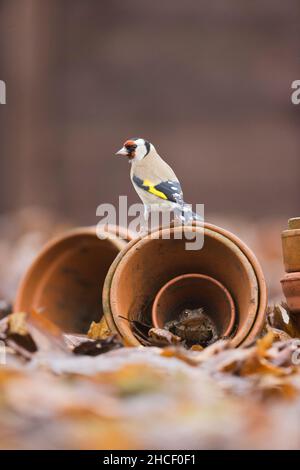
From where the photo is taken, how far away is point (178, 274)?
124 inches

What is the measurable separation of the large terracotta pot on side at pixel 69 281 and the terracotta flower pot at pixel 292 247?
98cm

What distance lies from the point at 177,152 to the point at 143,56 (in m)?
0.96

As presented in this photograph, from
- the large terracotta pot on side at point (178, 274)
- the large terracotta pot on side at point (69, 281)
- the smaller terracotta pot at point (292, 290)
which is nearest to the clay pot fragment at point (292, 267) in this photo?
the smaller terracotta pot at point (292, 290)

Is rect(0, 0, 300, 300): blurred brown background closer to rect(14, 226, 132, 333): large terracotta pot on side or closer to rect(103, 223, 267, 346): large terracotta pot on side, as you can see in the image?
rect(14, 226, 132, 333): large terracotta pot on side

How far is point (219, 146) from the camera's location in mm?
9203

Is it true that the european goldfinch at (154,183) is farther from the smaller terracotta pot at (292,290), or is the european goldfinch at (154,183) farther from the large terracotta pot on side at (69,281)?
the large terracotta pot on side at (69,281)

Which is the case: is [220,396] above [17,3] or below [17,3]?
below

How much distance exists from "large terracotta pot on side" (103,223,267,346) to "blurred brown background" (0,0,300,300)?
19.3 ft

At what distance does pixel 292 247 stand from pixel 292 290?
0.13 m

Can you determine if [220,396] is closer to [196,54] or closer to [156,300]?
[156,300]

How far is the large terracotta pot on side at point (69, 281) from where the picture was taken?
12.7 ft

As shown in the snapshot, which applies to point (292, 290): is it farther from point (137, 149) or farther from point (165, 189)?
point (137, 149)

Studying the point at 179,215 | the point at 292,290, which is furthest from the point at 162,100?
the point at 292,290
